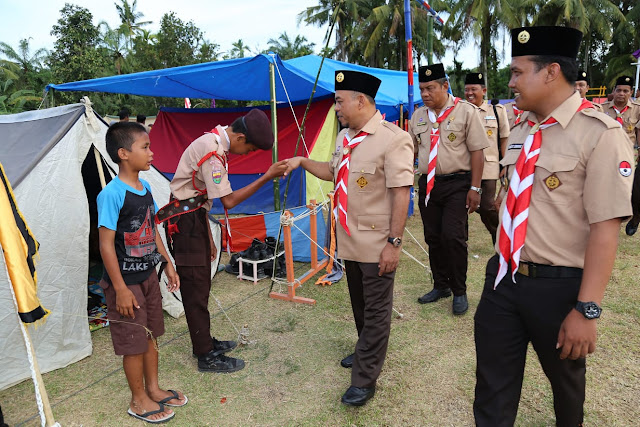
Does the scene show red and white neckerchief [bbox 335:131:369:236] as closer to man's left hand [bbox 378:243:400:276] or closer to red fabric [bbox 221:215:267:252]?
man's left hand [bbox 378:243:400:276]

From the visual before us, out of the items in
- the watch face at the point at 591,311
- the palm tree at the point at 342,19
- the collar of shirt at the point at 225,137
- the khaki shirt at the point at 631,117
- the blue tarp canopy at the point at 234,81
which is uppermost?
the palm tree at the point at 342,19

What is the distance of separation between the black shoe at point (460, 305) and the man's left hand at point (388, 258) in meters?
1.62

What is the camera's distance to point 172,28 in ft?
79.0

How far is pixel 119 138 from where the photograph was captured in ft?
8.02

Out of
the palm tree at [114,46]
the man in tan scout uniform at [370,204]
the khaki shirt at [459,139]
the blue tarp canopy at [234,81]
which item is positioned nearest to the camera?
the man in tan scout uniform at [370,204]

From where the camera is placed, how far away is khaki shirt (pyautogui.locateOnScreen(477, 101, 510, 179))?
4.72 m

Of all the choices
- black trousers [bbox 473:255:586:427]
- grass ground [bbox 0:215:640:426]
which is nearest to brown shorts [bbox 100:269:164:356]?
grass ground [bbox 0:215:640:426]

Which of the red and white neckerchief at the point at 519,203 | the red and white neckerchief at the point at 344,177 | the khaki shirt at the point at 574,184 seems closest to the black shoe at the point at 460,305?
the red and white neckerchief at the point at 344,177

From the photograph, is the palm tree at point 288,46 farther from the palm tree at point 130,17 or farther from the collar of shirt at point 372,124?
the collar of shirt at point 372,124

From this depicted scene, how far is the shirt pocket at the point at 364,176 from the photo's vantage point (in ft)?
8.34

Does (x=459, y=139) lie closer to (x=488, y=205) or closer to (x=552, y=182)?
(x=488, y=205)

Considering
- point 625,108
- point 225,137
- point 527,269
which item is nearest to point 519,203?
point 527,269

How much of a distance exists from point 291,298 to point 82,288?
1.90 metres

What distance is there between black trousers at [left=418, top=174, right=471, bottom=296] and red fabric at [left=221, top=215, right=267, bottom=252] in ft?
7.80
